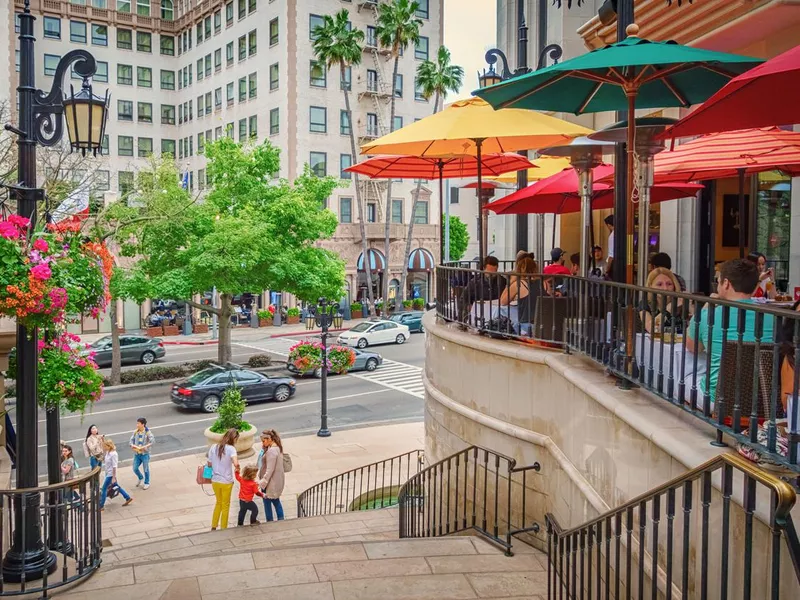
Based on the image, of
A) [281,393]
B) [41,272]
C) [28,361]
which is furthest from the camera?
[281,393]

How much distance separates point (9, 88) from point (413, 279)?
2861cm

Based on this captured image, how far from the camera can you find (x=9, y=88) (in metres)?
46.8

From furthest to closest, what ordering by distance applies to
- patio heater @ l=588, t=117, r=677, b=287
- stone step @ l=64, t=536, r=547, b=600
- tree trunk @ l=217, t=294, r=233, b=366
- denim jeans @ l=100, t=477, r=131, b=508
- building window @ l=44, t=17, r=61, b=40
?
building window @ l=44, t=17, r=61, b=40
tree trunk @ l=217, t=294, r=233, b=366
denim jeans @ l=100, t=477, r=131, b=508
patio heater @ l=588, t=117, r=677, b=287
stone step @ l=64, t=536, r=547, b=600

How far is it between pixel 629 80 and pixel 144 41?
200ft

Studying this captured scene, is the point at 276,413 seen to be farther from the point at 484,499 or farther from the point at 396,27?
the point at 396,27

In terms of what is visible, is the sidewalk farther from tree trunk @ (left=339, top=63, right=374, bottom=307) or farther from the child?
tree trunk @ (left=339, top=63, right=374, bottom=307)

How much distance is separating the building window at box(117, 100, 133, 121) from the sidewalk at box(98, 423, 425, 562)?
4571 centimetres

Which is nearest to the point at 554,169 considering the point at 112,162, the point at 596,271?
the point at 596,271

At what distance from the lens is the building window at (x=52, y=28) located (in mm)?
56688

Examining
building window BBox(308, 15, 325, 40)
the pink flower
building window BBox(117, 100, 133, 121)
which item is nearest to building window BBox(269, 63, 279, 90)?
building window BBox(308, 15, 325, 40)

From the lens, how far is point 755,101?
5.53 meters

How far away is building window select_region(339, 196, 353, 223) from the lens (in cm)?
5288

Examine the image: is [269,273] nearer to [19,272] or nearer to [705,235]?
[705,235]

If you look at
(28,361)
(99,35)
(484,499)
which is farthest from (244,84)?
(484,499)
